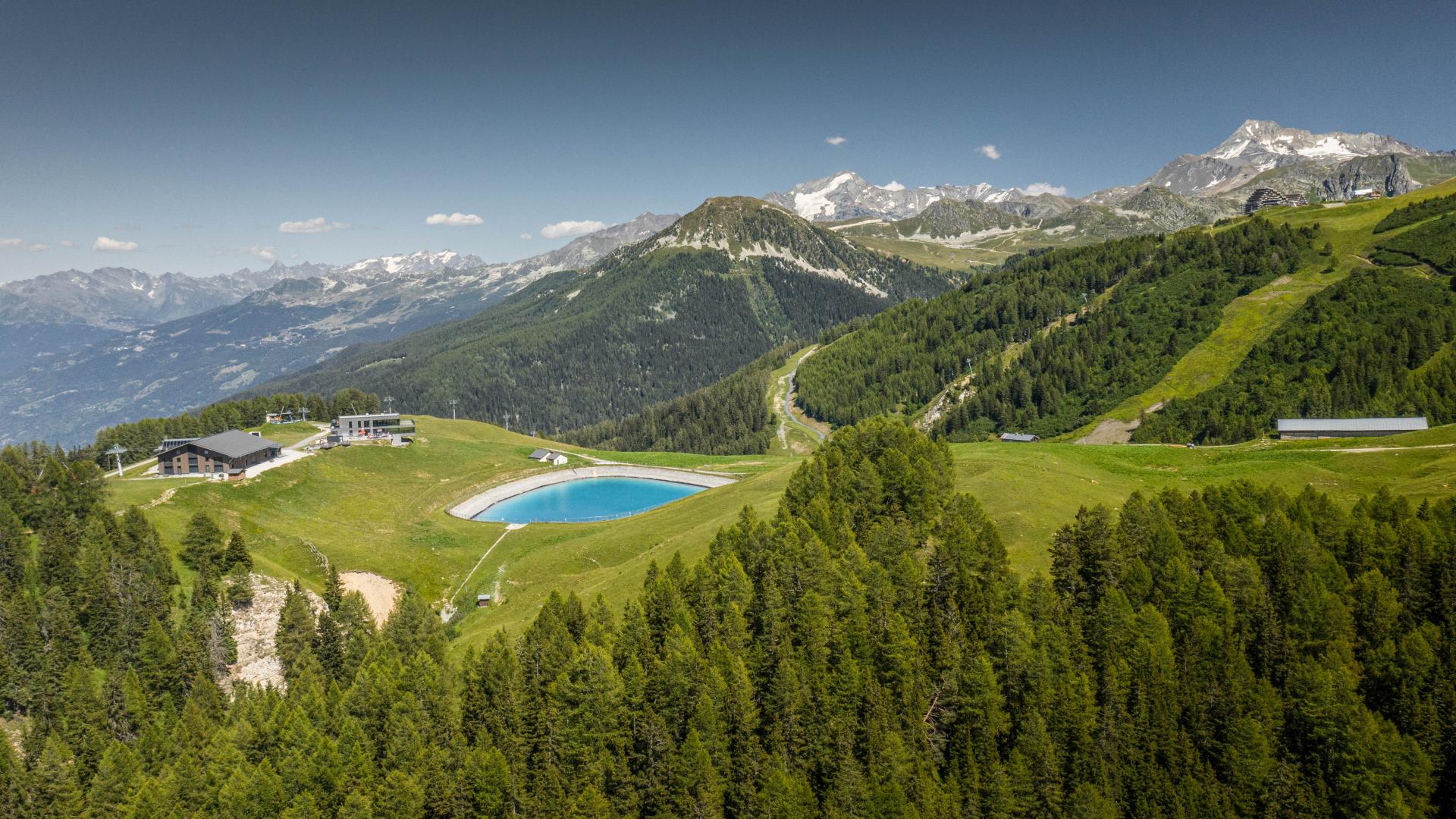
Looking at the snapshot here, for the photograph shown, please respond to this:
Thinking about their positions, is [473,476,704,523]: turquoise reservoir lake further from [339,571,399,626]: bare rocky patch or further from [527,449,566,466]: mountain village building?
[339,571,399,626]: bare rocky patch

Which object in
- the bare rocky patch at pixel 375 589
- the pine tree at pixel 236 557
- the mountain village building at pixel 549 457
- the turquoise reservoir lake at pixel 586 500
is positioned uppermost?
the mountain village building at pixel 549 457

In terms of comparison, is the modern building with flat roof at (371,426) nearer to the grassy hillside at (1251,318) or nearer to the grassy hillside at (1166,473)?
the grassy hillside at (1166,473)

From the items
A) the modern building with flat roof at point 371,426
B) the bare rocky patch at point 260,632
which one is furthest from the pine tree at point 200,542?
the modern building with flat roof at point 371,426

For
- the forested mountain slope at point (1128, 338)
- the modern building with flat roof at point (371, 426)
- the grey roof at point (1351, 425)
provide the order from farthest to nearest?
the forested mountain slope at point (1128, 338) < the modern building with flat roof at point (371, 426) < the grey roof at point (1351, 425)

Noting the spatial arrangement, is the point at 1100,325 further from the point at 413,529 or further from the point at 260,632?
the point at 260,632

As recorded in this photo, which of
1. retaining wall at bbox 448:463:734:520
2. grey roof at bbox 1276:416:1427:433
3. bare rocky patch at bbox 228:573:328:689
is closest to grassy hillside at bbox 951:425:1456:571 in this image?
grey roof at bbox 1276:416:1427:433

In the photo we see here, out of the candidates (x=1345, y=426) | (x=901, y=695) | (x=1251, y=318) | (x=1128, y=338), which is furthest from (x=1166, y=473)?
(x=1128, y=338)
